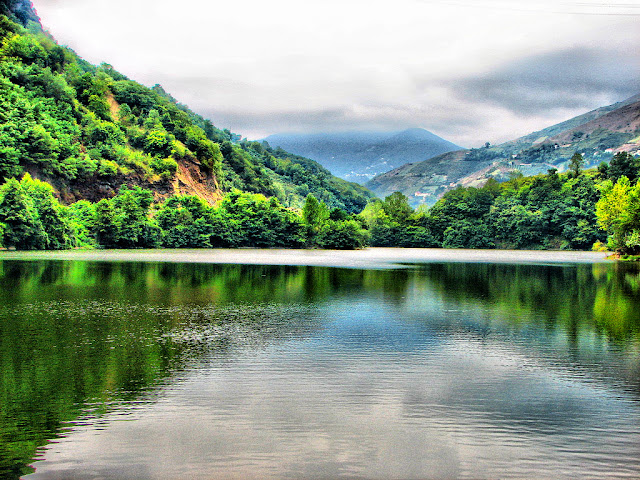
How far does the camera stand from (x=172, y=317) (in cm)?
2053

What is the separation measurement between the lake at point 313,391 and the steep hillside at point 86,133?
80.9 m

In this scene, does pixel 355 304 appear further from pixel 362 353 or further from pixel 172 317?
pixel 362 353

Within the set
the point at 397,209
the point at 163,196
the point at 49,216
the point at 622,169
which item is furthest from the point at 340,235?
the point at 622,169

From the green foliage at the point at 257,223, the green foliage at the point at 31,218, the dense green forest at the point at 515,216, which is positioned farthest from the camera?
the dense green forest at the point at 515,216

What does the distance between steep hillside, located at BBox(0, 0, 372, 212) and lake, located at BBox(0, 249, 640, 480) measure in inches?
3185

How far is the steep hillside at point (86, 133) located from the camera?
94.4 m

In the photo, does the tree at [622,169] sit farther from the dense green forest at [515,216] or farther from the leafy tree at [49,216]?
the leafy tree at [49,216]

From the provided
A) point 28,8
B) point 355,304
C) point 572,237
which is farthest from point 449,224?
point 28,8

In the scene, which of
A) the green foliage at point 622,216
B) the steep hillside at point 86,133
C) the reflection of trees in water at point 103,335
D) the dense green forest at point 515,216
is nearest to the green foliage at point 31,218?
the steep hillside at point 86,133

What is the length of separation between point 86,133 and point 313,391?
116m

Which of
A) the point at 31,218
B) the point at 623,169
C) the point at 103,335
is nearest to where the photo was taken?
the point at 103,335

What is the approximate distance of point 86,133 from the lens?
11500cm

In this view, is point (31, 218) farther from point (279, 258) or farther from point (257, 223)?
point (257, 223)

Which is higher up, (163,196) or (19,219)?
(163,196)
